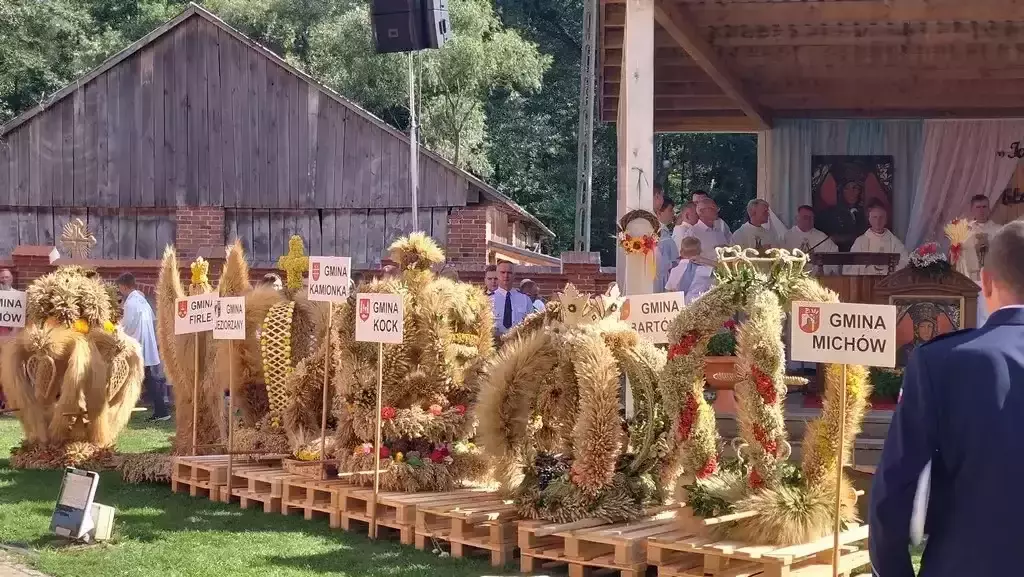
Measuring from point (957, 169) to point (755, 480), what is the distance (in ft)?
34.6

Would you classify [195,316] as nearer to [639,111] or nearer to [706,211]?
[639,111]

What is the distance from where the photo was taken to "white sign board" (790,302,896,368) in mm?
5812

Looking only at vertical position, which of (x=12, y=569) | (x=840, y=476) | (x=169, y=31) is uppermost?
(x=169, y=31)

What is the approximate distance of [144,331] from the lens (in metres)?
15.3

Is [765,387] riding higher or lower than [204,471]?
higher

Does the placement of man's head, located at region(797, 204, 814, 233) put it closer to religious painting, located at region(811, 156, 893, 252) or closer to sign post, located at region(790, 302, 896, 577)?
religious painting, located at region(811, 156, 893, 252)

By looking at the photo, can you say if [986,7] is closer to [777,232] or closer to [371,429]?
[777,232]

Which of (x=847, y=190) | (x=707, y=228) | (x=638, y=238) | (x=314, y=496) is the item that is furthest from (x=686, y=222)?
(x=314, y=496)

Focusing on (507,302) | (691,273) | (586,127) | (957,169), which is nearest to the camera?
(691,273)

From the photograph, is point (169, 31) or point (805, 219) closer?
point (805, 219)

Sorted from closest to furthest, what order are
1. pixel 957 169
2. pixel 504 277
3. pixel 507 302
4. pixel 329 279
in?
pixel 329 279
pixel 507 302
pixel 504 277
pixel 957 169

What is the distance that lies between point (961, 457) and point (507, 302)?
11.6m

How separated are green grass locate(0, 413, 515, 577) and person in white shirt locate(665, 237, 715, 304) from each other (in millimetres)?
4653


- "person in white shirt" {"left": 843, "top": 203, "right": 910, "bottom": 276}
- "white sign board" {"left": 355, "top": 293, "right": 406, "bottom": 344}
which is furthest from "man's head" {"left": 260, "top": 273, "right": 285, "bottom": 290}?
"person in white shirt" {"left": 843, "top": 203, "right": 910, "bottom": 276}
